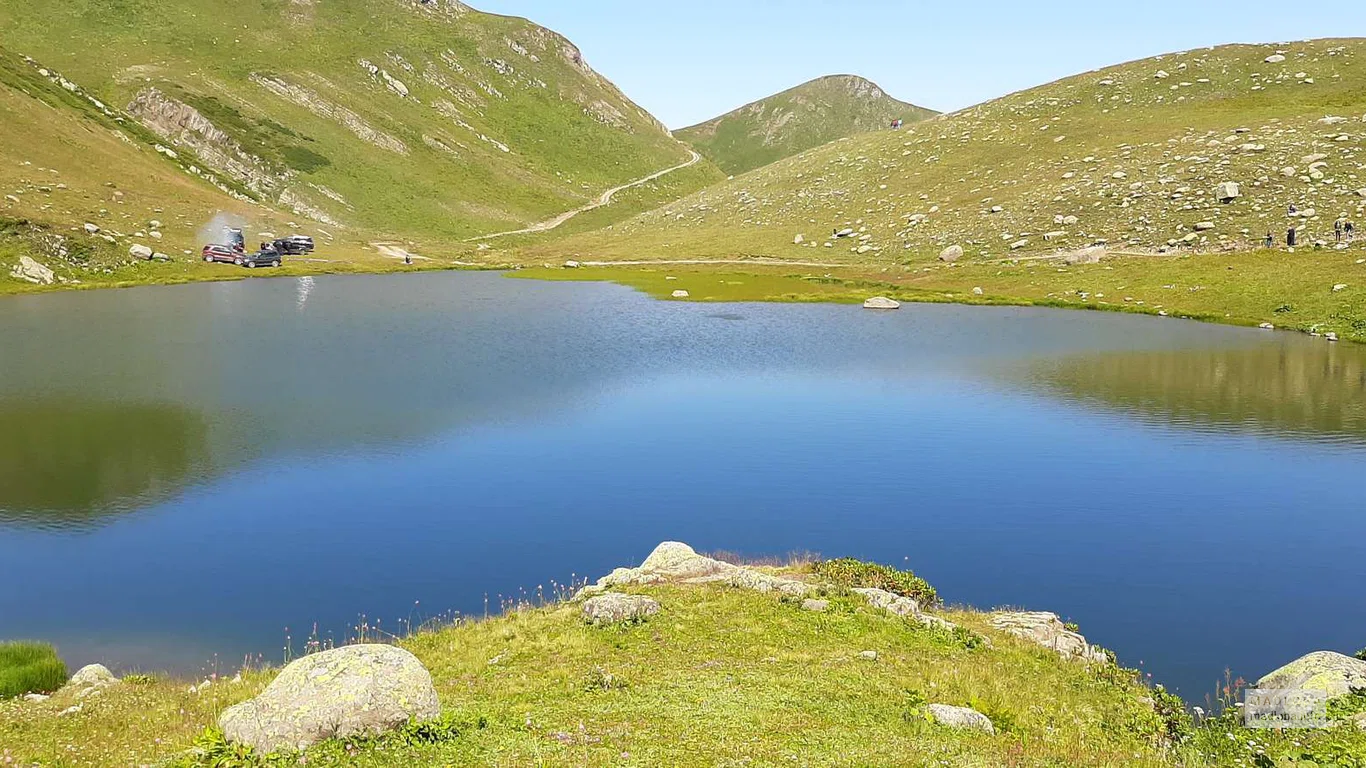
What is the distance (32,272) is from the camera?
330 feet

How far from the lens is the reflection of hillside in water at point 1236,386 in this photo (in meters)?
53.2

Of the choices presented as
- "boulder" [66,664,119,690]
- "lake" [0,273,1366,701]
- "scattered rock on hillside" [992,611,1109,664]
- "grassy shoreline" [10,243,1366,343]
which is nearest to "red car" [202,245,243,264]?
"grassy shoreline" [10,243,1366,343]

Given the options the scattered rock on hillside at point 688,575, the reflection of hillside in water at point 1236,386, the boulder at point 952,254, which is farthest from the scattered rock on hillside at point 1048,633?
the boulder at point 952,254

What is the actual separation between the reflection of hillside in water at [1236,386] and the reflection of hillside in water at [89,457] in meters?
54.0

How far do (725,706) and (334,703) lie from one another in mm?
7237

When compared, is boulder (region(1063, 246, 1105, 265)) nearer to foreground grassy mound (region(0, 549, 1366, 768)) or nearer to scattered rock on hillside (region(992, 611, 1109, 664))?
scattered rock on hillside (region(992, 611, 1109, 664))

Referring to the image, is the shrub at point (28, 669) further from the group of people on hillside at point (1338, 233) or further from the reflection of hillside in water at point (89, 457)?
the group of people on hillside at point (1338, 233)

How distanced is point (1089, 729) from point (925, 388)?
46.4 m

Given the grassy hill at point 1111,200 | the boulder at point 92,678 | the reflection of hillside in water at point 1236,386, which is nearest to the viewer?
the boulder at point 92,678

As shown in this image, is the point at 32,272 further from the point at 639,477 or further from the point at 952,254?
the point at 952,254

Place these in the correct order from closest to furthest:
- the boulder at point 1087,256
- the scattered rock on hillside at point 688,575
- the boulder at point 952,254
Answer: the scattered rock on hillside at point 688,575, the boulder at point 1087,256, the boulder at point 952,254

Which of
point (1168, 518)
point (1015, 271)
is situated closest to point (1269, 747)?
point (1168, 518)

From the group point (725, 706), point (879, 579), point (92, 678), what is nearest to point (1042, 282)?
point (879, 579)

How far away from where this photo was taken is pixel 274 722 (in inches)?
586
